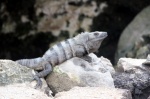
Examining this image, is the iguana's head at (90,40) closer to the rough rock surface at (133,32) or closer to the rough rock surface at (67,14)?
the rough rock surface at (133,32)

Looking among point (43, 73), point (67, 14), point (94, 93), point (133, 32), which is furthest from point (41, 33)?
point (94, 93)

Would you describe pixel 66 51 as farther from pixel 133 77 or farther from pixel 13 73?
pixel 133 77

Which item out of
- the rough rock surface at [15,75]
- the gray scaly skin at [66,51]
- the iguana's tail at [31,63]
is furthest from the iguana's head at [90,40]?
the rough rock surface at [15,75]

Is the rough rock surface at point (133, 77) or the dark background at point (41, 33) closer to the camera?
the rough rock surface at point (133, 77)

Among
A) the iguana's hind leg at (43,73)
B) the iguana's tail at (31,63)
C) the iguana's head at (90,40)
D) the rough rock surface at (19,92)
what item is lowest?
the rough rock surface at (19,92)

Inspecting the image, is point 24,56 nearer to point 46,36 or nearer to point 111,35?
point 46,36

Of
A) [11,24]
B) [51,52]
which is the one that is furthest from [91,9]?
[51,52]
